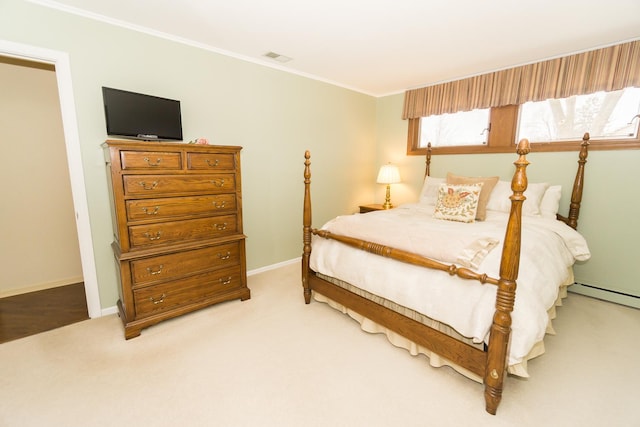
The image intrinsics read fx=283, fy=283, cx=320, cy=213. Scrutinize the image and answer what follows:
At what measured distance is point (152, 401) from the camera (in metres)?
1.59

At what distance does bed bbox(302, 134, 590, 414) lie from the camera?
4.78 ft

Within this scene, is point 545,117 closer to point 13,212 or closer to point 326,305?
point 326,305

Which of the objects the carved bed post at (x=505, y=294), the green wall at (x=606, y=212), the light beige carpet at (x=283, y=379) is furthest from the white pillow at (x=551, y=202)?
the carved bed post at (x=505, y=294)

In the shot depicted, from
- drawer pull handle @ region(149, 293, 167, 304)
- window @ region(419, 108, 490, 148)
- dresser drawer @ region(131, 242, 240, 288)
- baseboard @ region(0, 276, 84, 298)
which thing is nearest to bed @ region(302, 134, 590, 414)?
dresser drawer @ region(131, 242, 240, 288)

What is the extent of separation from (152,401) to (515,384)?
214cm

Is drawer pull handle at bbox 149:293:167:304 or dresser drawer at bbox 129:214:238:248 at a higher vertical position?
dresser drawer at bbox 129:214:238:248

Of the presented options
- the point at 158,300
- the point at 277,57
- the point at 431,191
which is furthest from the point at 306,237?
the point at 277,57

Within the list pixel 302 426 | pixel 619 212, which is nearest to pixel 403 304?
pixel 302 426

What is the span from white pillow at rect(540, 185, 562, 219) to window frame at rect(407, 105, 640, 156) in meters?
0.48

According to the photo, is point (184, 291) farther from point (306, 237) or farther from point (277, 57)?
point (277, 57)

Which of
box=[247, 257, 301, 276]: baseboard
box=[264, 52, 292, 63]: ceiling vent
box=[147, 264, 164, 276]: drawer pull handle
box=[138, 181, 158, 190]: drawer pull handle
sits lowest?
box=[247, 257, 301, 276]: baseboard

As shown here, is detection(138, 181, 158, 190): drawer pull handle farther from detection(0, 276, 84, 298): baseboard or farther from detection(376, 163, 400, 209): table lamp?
detection(376, 163, 400, 209): table lamp

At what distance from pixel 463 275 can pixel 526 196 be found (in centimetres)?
191

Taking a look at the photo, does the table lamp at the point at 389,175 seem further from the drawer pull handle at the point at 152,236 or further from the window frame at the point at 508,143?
the drawer pull handle at the point at 152,236
